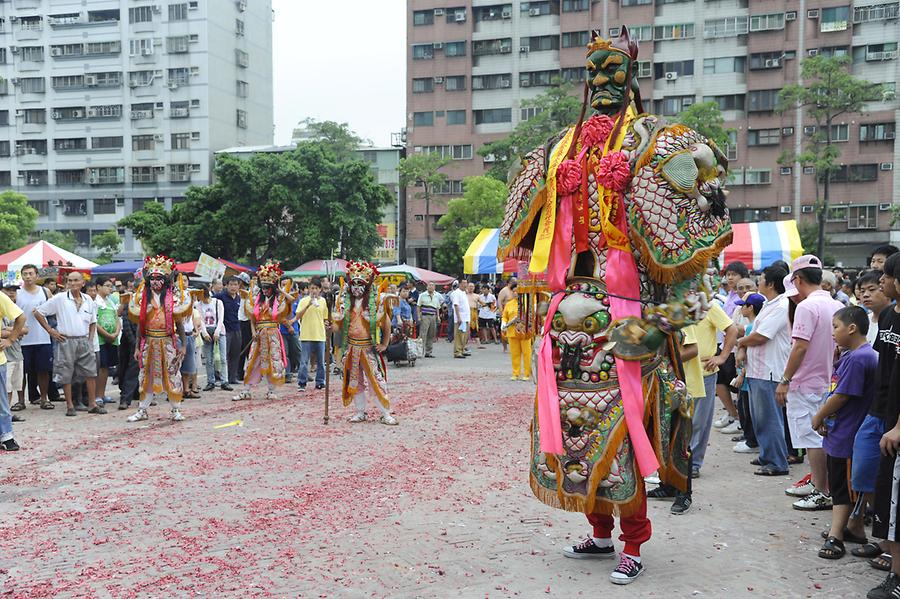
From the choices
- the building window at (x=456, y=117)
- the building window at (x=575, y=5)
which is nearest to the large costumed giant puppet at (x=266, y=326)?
the building window at (x=456, y=117)

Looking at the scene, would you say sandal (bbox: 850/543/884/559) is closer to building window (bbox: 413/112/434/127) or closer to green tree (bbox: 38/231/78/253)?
building window (bbox: 413/112/434/127)

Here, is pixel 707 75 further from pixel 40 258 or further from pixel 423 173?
pixel 40 258

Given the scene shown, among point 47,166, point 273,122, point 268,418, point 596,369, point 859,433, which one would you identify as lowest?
point 268,418

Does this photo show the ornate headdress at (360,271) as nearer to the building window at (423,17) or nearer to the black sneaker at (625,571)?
the black sneaker at (625,571)

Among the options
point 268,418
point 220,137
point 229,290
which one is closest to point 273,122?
point 220,137

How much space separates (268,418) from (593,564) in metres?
6.99

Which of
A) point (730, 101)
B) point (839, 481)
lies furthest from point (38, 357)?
point (730, 101)

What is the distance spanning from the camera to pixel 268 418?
10945mm

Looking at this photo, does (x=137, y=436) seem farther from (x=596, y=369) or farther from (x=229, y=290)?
(x=596, y=369)

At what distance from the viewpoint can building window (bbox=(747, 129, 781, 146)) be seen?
48.2m

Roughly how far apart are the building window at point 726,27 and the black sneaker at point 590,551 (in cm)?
5037

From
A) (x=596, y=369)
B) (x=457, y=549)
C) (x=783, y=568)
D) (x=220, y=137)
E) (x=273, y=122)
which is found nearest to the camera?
(x=596, y=369)

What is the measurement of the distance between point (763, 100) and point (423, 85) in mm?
22330

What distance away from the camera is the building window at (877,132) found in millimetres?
45844
